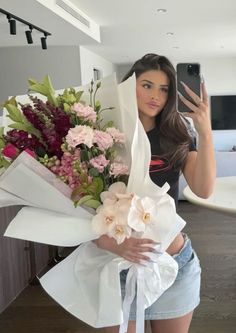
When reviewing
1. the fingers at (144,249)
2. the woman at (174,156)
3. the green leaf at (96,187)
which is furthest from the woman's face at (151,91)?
the fingers at (144,249)

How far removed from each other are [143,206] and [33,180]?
0.90 ft

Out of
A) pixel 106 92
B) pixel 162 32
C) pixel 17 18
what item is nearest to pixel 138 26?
pixel 162 32

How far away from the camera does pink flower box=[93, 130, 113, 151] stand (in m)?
0.95

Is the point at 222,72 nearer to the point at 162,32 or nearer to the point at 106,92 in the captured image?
the point at 162,32

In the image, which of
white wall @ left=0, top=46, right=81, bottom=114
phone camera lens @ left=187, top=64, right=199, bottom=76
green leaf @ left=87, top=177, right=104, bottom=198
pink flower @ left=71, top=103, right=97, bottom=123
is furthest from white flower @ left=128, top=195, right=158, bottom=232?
white wall @ left=0, top=46, right=81, bottom=114

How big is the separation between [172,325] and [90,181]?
569mm

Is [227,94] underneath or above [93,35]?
underneath

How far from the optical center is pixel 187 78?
1340mm

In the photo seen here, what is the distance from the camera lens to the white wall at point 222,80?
872cm

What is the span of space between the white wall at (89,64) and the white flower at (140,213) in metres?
4.65

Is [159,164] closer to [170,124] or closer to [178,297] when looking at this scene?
[170,124]

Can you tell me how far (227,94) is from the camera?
8.70m

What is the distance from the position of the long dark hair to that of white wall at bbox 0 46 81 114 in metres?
4.79

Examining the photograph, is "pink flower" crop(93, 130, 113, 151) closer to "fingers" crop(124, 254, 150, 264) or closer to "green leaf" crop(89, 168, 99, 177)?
"green leaf" crop(89, 168, 99, 177)
